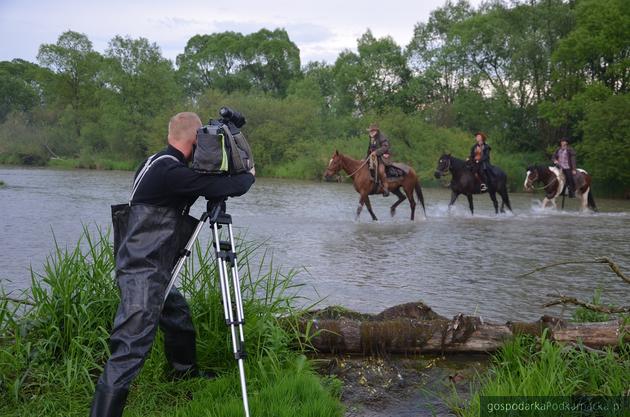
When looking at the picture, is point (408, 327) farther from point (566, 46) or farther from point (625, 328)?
point (566, 46)

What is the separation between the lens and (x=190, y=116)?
4.20 metres

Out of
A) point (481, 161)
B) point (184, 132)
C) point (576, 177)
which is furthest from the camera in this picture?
point (576, 177)

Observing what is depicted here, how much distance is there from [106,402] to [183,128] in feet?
5.74

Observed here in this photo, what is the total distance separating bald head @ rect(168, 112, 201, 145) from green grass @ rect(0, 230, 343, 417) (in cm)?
130

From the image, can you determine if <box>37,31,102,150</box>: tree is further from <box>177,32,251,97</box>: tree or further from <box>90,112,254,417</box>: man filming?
<box>90,112,254,417</box>: man filming

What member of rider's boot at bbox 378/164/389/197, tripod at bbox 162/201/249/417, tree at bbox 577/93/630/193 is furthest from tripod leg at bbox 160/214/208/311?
tree at bbox 577/93/630/193

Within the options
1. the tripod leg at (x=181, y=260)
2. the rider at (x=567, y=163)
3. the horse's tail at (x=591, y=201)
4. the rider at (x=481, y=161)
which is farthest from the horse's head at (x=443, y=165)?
the tripod leg at (x=181, y=260)

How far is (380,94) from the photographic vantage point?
63.5m

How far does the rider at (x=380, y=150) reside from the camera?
61.7 ft

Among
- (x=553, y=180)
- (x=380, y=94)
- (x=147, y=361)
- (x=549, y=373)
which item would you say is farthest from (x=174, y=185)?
(x=380, y=94)

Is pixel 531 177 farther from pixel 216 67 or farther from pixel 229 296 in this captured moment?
pixel 216 67

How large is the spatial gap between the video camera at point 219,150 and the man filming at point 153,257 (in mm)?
66

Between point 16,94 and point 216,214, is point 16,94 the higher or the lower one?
the higher one

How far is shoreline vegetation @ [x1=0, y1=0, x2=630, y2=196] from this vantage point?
3703 cm
